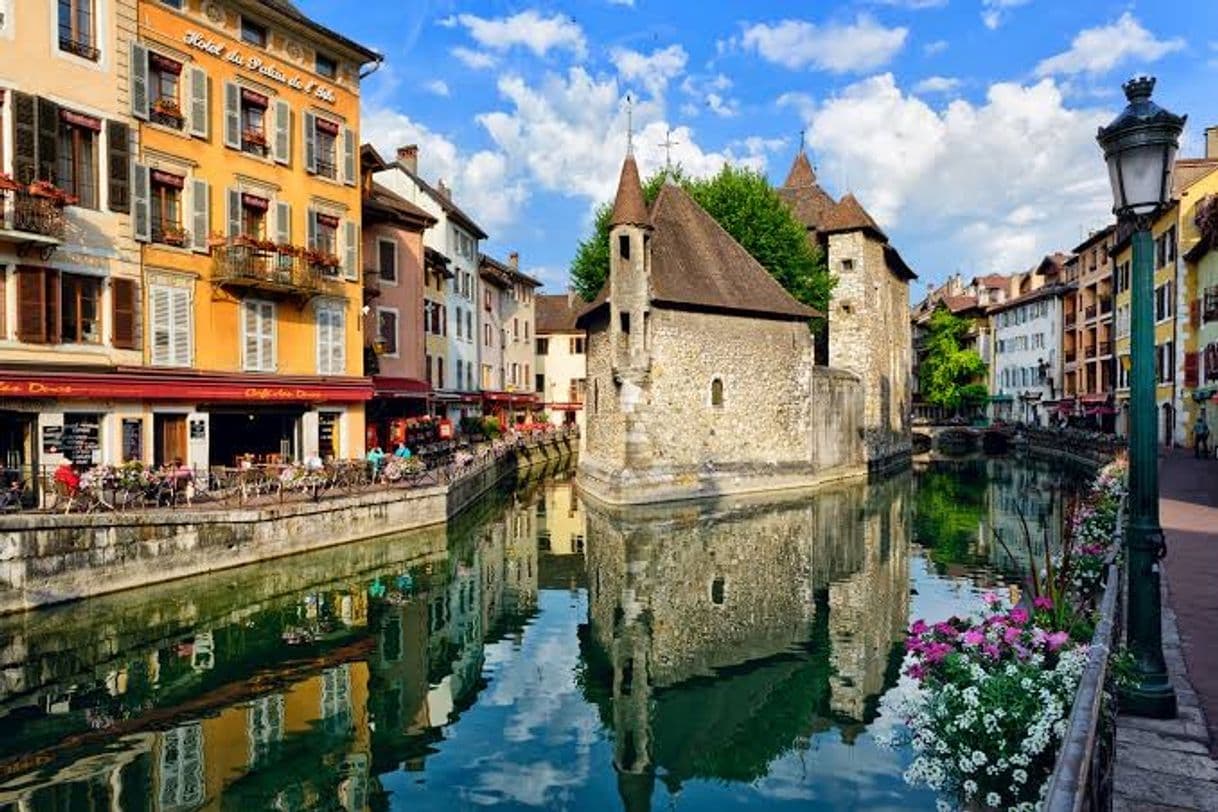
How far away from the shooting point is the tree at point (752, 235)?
3809 centimetres

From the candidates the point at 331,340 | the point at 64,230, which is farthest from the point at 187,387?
the point at 331,340

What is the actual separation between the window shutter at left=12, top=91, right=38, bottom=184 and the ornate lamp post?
59.2ft

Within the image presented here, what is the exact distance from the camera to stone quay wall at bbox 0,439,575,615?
13344 millimetres

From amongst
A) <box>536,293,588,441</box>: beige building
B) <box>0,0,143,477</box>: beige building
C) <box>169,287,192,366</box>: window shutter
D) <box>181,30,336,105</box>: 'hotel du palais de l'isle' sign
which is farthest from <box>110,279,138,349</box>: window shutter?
<box>536,293,588,441</box>: beige building

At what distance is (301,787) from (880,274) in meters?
39.4

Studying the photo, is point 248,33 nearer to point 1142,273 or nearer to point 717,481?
point 717,481

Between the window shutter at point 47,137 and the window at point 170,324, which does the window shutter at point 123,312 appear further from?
the window shutter at point 47,137

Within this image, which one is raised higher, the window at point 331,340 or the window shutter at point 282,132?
the window shutter at point 282,132

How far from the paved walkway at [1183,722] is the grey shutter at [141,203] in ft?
64.4

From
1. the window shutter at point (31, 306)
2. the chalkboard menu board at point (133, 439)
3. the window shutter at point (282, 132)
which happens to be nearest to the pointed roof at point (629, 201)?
the window shutter at point (282, 132)

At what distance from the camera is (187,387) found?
754 inches

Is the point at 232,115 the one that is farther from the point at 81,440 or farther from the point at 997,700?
the point at 997,700

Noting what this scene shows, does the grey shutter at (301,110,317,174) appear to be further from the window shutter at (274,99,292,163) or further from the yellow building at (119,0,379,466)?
the window shutter at (274,99,292,163)

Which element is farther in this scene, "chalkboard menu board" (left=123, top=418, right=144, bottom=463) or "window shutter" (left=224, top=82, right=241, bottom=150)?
"window shutter" (left=224, top=82, right=241, bottom=150)
